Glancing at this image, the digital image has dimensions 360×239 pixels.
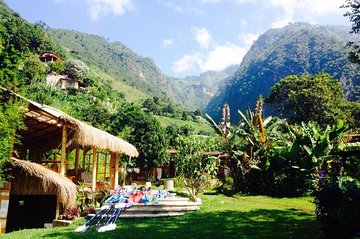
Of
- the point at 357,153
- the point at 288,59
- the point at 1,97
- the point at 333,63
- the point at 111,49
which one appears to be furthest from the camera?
the point at 111,49

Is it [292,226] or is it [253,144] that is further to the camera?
[253,144]

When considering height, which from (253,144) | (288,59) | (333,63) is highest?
(288,59)

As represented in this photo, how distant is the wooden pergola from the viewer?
12.1 meters

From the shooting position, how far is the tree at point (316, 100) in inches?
1561

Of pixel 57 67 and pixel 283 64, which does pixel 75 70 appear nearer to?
pixel 57 67

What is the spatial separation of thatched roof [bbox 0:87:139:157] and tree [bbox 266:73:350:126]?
29.3 metres

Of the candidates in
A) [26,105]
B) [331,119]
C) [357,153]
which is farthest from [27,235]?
[331,119]

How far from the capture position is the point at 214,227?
9391mm

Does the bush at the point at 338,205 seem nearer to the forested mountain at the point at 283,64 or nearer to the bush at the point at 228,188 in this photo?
the bush at the point at 228,188

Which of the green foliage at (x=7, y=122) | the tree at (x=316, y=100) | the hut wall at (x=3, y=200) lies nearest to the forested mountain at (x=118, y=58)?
the tree at (x=316, y=100)

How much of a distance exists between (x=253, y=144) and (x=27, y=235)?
1378cm

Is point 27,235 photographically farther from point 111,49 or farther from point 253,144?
point 111,49

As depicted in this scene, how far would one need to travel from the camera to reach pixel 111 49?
546 feet

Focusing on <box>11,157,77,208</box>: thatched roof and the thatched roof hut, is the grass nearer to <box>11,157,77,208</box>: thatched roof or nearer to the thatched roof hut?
<box>11,157,77,208</box>: thatched roof
